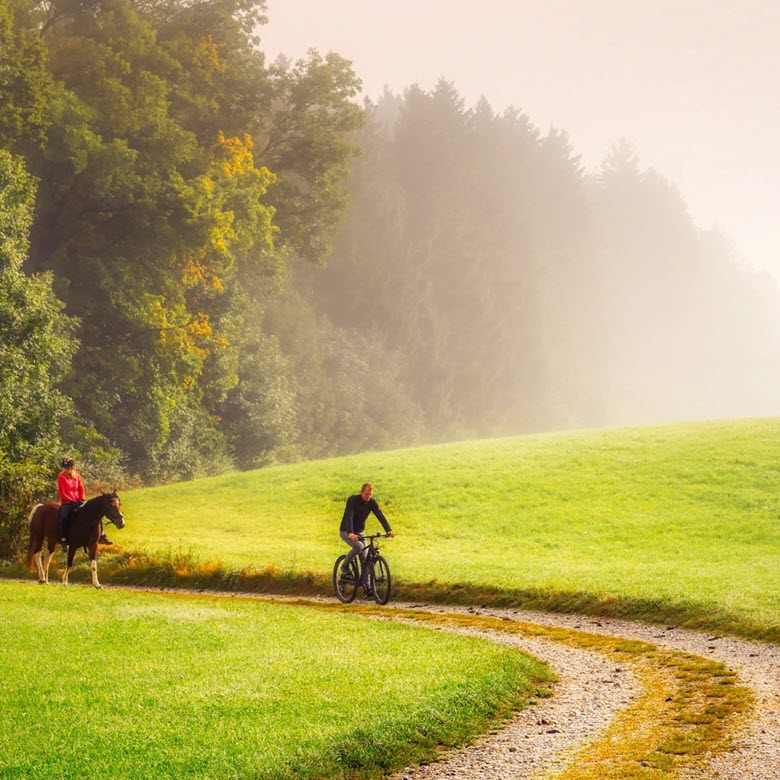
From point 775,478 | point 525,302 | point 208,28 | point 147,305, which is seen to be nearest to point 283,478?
point 147,305

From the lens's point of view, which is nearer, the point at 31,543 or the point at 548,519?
the point at 31,543

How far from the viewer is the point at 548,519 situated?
33531mm

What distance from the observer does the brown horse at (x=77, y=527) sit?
74.9ft

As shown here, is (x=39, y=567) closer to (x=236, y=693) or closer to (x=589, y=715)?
(x=236, y=693)

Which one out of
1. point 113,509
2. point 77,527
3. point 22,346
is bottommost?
point 77,527

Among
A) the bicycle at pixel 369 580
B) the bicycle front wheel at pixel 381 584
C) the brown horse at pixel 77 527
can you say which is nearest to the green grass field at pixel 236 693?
the bicycle at pixel 369 580

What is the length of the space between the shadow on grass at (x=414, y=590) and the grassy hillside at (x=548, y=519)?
7 centimetres

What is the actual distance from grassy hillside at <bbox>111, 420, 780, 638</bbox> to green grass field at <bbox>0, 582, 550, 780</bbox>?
6.36 m

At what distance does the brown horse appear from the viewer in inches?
899

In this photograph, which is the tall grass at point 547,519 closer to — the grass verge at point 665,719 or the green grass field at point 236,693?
the grass verge at point 665,719

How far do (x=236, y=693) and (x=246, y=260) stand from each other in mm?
48048

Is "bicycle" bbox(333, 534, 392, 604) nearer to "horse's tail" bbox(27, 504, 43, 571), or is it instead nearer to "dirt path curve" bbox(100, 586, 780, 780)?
"dirt path curve" bbox(100, 586, 780, 780)

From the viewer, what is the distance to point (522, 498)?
3691 cm

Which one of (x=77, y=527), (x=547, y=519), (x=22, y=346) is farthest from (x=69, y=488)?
(x=547, y=519)
